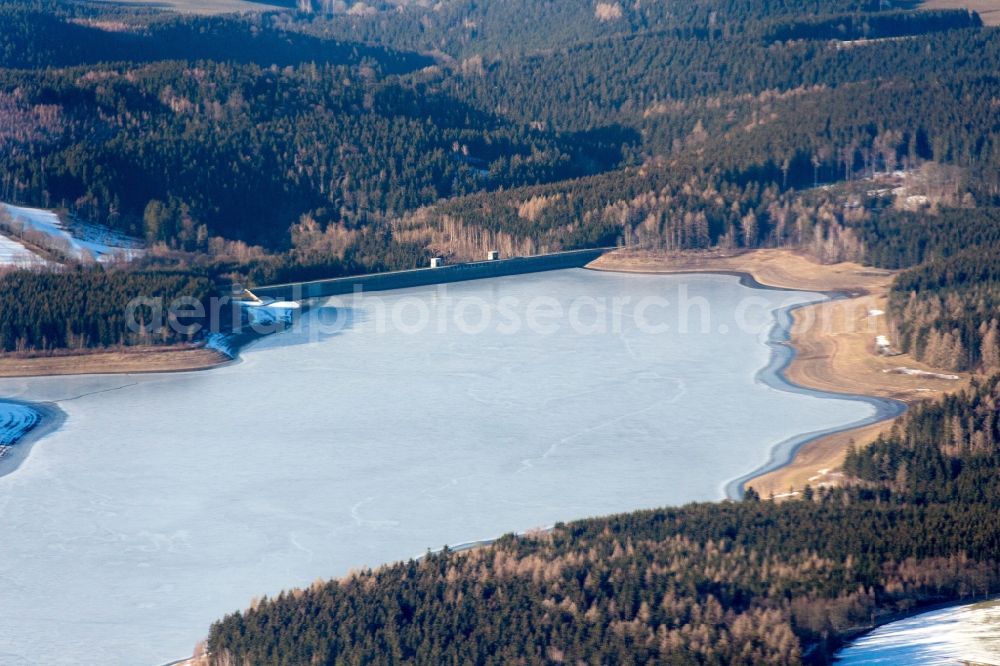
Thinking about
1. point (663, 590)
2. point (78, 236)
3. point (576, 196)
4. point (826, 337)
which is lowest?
point (663, 590)

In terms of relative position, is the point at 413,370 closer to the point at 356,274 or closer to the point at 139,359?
the point at 139,359

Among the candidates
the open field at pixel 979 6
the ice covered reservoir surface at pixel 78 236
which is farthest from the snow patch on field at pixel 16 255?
the open field at pixel 979 6

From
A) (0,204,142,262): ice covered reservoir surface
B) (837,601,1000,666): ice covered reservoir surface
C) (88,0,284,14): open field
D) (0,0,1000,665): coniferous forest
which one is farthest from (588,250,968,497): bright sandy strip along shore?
(88,0,284,14): open field

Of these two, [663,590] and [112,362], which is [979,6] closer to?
[112,362]

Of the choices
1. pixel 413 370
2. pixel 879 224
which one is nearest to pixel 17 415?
pixel 413 370

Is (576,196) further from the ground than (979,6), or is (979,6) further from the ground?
(979,6)

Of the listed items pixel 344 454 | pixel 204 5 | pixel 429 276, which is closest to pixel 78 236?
pixel 429 276
